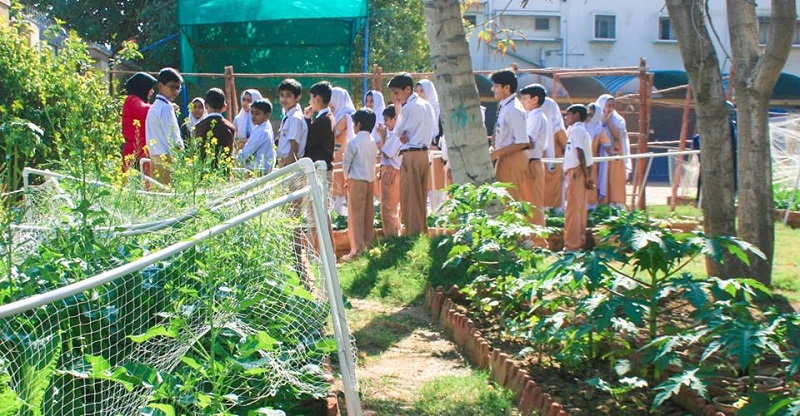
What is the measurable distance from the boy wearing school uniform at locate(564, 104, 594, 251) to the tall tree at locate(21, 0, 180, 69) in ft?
40.7

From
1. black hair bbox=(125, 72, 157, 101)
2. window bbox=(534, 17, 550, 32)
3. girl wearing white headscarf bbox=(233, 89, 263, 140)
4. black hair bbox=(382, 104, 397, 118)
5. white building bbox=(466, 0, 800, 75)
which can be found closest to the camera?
black hair bbox=(125, 72, 157, 101)

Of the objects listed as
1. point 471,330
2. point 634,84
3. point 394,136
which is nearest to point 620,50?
point 634,84

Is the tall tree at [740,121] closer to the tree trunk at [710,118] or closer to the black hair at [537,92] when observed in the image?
the tree trunk at [710,118]

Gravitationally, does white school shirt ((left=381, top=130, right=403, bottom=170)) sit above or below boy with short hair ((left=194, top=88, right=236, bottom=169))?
below

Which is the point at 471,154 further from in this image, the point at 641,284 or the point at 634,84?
the point at 634,84

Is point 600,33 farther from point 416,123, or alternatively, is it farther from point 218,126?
point 218,126

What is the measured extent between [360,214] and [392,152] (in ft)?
2.89

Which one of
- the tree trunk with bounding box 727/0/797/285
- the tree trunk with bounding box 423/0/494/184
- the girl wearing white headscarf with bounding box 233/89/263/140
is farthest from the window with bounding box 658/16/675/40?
the tree trunk with bounding box 727/0/797/285

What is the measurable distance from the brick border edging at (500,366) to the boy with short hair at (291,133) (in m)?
2.62

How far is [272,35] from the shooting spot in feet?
62.3

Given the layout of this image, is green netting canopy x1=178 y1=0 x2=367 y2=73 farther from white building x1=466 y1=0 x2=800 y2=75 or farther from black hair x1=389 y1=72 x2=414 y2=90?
white building x1=466 y1=0 x2=800 y2=75

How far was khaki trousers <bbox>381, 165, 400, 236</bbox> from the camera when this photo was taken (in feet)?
35.1

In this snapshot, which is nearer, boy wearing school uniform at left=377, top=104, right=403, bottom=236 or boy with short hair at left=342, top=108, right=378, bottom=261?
boy with short hair at left=342, top=108, right=378, bottom=261

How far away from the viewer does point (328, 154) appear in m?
9.77
